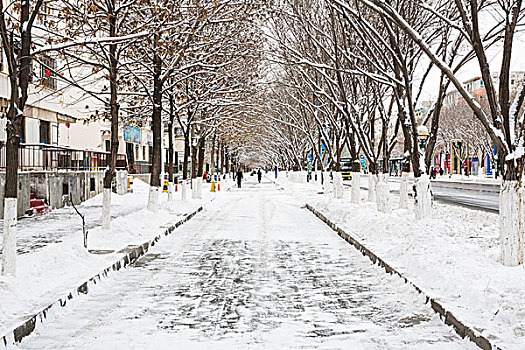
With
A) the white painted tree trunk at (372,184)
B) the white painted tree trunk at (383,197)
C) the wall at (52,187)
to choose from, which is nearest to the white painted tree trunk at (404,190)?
the white painted tree trunk at (383,197)

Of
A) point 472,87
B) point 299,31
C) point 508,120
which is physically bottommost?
point 508,120

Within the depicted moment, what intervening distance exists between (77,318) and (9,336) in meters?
Answer: 1.34

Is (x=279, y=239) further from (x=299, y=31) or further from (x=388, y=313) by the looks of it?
(x=299, y=31)

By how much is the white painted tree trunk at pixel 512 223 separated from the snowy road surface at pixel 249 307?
5.18 feet

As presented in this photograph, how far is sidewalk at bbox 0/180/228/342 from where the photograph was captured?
713 centimetres

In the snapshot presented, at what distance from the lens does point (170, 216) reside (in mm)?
19859

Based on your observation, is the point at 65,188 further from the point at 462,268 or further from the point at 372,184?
the point at 462,268

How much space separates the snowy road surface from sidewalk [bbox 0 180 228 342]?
1.04 feet

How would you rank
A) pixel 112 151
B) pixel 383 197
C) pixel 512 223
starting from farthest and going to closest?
pixel 383 197 → pixel 112 151 → pixel 512 223

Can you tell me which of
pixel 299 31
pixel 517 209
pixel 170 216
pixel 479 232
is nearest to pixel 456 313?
pixel 517 209

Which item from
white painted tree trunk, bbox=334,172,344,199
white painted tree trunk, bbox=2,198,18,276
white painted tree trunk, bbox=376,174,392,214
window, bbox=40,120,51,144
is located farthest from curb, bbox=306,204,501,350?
window, bbox=40,120,51,144

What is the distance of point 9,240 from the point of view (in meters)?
8.27

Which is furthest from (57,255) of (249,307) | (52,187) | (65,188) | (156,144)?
(65,188)

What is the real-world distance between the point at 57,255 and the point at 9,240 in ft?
4.57
